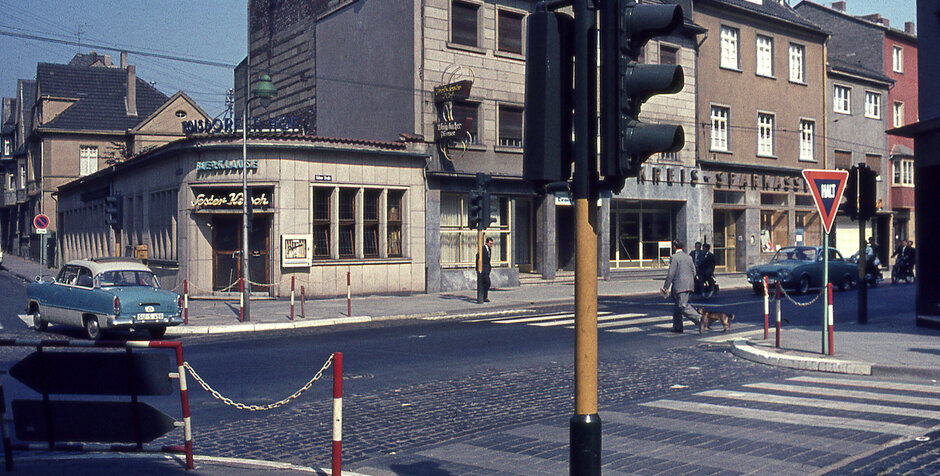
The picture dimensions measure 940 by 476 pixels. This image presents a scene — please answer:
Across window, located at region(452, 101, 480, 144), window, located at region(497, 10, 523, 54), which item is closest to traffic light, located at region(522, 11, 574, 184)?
window, located at region(452, 101, 480, 144)

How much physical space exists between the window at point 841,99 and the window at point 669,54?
1207 cm

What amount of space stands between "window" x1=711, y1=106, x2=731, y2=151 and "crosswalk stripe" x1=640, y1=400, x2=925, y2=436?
29.1 m

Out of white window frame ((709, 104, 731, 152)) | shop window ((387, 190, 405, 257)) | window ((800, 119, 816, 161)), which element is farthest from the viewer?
window ((800, 119, 816, 161))

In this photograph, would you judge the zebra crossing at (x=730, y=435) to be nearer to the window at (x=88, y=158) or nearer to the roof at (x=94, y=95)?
the window at (x=88, y=158)

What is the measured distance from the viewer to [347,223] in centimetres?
2581

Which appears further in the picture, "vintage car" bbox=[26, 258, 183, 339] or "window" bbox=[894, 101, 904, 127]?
"window" bbox=[894, 101, 904, 127]

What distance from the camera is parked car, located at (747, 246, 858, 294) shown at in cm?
2631

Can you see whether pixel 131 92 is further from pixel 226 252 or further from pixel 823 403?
pixel 823 403

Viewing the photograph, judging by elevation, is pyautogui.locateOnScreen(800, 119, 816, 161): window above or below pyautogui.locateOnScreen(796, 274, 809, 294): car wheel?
above

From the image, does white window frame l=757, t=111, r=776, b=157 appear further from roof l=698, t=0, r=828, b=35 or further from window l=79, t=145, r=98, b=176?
window l=79, t=145, r=98, b=176

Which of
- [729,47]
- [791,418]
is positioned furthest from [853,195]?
[729,47]

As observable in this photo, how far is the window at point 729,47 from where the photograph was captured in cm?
3694

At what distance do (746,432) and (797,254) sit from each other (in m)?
21.8

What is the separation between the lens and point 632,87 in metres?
4.17
